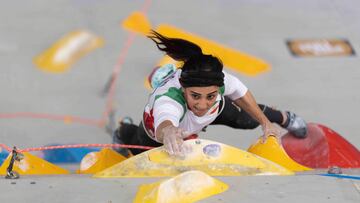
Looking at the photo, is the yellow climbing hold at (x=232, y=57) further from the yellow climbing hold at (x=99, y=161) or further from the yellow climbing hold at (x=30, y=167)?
the yellow climbing hold at (x=30, y=167)

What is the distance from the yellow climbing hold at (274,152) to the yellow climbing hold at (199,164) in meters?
0.47

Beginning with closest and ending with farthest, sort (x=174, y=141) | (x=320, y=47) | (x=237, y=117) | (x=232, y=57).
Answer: (x=174, y=141) → (x=237, y=117) → (x=232, y=57) → (x=320, y=47)

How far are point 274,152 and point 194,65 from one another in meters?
0.69

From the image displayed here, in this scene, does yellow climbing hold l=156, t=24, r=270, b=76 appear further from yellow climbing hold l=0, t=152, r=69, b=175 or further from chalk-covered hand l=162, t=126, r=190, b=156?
chalk-covered hand l=162, t=126, r=190, b=156

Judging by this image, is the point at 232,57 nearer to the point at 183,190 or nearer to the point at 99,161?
the point at 99,161

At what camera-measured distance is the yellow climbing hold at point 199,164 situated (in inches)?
120

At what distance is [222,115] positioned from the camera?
4016 millimetres

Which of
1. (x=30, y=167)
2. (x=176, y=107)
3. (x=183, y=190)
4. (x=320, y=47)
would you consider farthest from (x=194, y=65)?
(x=320, y=47)

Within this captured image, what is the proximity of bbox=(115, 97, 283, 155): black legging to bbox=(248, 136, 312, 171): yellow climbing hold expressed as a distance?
33 centimetres

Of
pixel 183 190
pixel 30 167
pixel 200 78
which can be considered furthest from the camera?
pixel 30 167

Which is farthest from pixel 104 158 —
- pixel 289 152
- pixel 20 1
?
pixel 20 1

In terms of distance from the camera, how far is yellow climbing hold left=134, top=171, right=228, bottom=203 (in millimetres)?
2613

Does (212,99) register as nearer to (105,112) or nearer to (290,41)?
(105,112)

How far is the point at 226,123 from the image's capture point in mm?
4133
